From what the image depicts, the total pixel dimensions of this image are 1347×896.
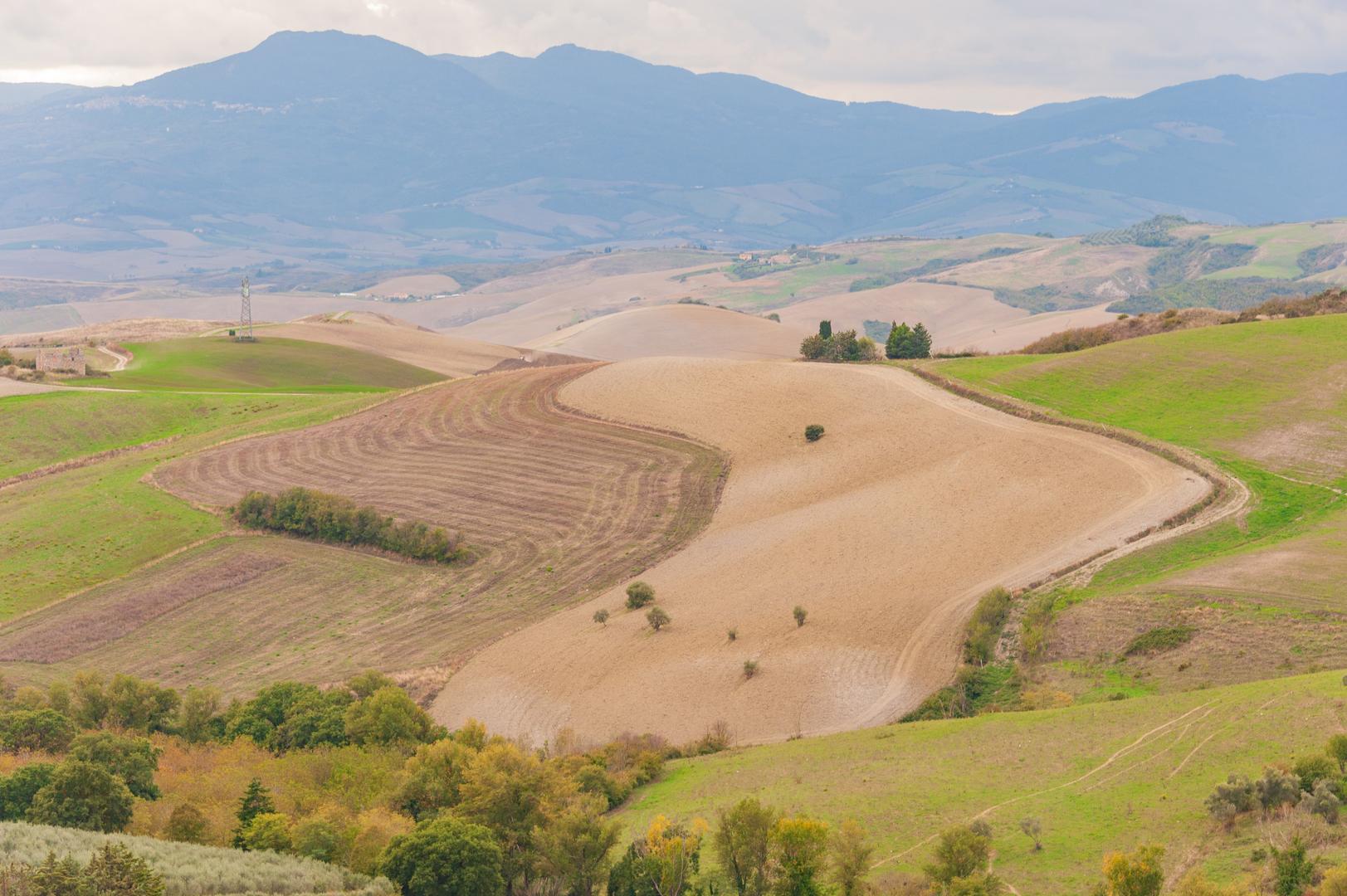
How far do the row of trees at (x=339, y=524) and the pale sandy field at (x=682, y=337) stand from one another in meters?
86.5

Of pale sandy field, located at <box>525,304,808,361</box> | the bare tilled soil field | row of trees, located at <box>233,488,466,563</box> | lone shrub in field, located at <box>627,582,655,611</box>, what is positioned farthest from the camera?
pale sandy field, located at <box>525,304,808,361</box>

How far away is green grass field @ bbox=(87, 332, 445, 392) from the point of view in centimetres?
11162

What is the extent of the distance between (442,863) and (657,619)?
24.5 meters

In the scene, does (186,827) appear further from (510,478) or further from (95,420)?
(95,420)

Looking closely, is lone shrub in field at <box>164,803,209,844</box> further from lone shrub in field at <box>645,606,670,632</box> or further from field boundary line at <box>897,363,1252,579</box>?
field boundary line at <box>897,363,1252,579</box>

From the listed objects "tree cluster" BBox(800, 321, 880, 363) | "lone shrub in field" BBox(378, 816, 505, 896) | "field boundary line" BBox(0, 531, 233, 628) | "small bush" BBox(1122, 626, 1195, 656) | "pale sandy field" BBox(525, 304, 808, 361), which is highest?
"tree cluster" BBox(800, 321, 880, 363)

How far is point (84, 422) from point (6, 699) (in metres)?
50.1

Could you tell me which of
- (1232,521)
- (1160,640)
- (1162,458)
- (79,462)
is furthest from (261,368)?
(1160,640)

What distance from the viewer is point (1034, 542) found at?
5600 cm

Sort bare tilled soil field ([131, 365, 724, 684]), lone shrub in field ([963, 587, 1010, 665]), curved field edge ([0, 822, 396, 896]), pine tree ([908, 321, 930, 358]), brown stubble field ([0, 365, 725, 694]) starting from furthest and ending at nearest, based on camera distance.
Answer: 1. pine tree ([908, 321, 930, 358])
2. bare tilled soil field ([131, 365, 724, 684])
3. brown stubble field ([0, 365, 725, 694])
4. lone shrub in field ([963, 587, 1010, 665])
5. curved field edge ([0, 822, 396, 896])

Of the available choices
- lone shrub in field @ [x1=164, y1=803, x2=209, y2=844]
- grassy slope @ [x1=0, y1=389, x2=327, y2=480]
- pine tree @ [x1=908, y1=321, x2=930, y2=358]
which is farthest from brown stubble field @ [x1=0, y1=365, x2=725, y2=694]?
pine tree @ [x1=908, y1=321, x2=930, y2=358]

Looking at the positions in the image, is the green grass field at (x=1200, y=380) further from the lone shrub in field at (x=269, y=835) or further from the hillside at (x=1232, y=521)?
the lone shrub in field at (x=269, y=835)

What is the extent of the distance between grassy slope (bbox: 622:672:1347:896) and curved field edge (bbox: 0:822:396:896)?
932 centimetres

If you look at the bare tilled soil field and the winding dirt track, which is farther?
the winding dirt track
